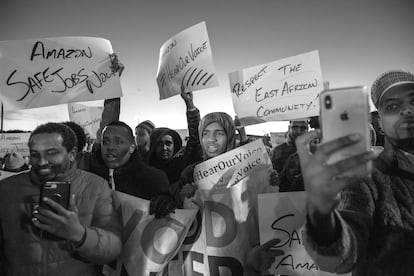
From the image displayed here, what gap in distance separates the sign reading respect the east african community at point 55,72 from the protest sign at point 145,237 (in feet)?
Result: 5.02

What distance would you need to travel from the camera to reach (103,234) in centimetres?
204

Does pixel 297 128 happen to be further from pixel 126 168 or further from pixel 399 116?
pixel 399 116

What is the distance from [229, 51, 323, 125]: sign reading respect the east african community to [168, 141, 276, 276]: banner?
1.40 m

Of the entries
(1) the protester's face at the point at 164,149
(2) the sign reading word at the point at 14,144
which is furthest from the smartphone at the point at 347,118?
(2) the sign reading word at the point at 14,144

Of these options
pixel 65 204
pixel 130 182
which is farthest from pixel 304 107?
pixel 65 204

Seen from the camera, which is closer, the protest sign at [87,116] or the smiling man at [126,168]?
the smiling man at [126,168]

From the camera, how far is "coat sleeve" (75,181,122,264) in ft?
6.31

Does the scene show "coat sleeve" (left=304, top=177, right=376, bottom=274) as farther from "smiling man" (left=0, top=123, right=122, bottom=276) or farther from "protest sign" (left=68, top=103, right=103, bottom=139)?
"protest sign" (left=68, top=103, right=103, bottom=139)

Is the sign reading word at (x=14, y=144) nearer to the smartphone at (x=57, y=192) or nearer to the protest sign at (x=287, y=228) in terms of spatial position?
the smartphone at (x=57, y=192)

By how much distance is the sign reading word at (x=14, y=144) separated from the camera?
1786cm

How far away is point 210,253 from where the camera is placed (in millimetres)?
2514

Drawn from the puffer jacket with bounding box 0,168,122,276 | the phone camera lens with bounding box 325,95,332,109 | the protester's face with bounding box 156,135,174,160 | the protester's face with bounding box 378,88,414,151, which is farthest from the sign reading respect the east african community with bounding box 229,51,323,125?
the phone camera lens with bounding box 325,95,332,109

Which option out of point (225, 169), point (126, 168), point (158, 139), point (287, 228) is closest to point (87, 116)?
point (158, 139)

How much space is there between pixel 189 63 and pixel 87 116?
13.2ft
